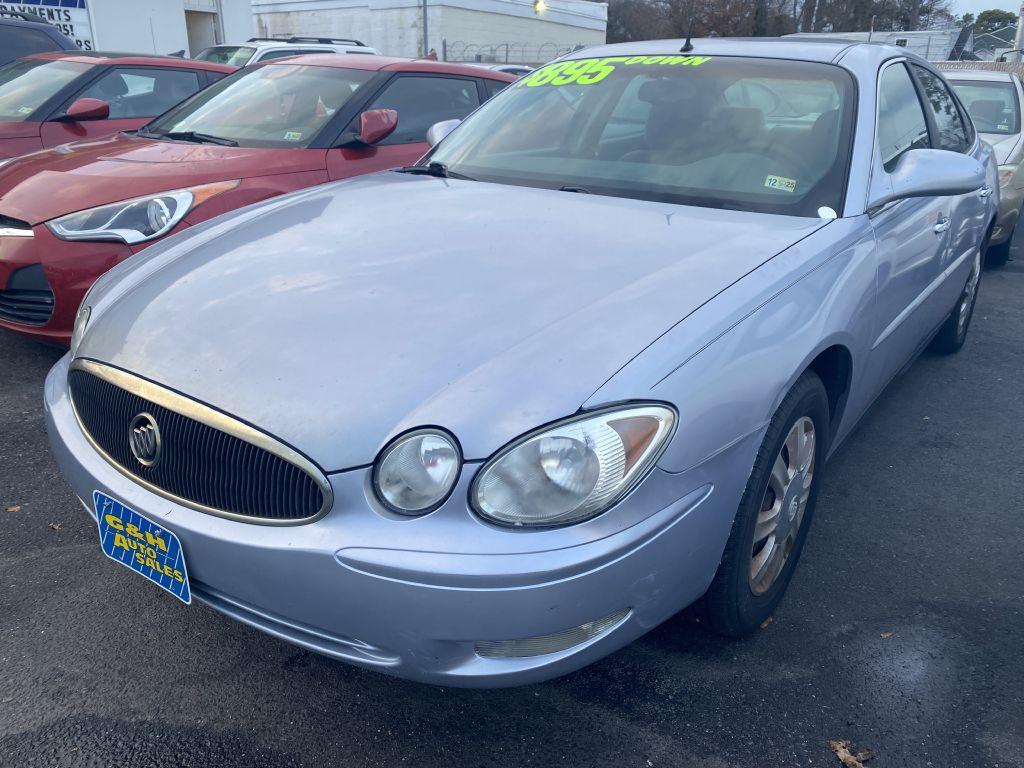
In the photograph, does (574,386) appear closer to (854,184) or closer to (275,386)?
(275,386)

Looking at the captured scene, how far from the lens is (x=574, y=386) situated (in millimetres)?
1734

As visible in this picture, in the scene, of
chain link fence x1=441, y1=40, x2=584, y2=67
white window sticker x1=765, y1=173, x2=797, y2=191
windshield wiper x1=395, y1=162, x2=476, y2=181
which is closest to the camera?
white window sticker x1=765, y1=173, x2=797, y2=191

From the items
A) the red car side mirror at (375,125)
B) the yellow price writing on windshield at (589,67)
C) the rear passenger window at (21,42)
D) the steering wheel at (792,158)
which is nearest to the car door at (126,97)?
the red car side mirror at (375,125)

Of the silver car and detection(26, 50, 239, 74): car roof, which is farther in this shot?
the silver car

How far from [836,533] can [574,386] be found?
5.44 ft

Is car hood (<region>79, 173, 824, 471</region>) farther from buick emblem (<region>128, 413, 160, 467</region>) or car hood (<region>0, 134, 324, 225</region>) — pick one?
car hood (<region>0, 134, 324, 225</region>)

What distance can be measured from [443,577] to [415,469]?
217mm

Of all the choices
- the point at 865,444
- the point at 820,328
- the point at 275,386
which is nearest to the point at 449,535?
the point at 275,386

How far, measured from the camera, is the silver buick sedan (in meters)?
1.67

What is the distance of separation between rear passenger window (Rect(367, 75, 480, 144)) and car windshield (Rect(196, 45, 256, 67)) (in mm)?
7463

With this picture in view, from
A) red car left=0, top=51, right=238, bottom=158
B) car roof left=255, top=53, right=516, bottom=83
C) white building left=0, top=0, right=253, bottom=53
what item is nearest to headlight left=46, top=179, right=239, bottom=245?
car roof left=255, top=53, right=516, bottom=83

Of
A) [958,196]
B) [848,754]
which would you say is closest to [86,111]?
[958,196]

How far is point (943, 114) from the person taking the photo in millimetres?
3930

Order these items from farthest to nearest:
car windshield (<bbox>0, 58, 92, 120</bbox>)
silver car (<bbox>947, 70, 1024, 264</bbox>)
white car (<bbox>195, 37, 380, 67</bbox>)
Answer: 1. white car (<bbox>195, 37, 380, 67</bbox>)
2. silver car (<bbox>947, 70, 1024, 264</bbox>)
3. car windshield (<bbox>0, 58, 92, 120</bbox>)
